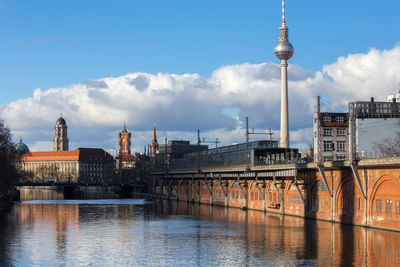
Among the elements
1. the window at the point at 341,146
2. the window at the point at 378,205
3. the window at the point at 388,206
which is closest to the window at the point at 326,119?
the window at the point at 341,146

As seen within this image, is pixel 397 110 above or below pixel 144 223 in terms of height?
above

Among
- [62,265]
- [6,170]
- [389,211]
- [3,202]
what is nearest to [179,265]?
[62,265]

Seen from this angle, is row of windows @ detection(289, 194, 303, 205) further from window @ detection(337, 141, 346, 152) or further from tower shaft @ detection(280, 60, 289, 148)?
tower shaft @ detection(280, 60, 289, 148)

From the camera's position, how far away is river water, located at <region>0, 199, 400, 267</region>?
52.5 metres

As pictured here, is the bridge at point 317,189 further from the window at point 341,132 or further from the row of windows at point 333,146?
the window at point 341,132

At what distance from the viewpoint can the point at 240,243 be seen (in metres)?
64.6

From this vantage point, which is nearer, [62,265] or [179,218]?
[62,265]

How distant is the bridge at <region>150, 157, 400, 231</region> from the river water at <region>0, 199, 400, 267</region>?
225 cm

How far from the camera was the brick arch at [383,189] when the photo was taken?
6669cm

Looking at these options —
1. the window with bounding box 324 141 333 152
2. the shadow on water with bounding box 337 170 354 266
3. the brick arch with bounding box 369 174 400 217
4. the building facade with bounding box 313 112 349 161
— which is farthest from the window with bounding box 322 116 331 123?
the brick arch with bounding box 369 174 400 217

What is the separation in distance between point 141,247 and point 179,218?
3865 cm

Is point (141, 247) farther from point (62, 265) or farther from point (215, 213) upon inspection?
point (215, 213)

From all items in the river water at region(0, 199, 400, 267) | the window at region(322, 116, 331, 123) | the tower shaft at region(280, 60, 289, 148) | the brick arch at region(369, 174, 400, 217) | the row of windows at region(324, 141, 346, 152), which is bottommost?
the river water at region(0, 199, 400, 267)

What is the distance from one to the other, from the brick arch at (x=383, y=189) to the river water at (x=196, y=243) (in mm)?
2852
